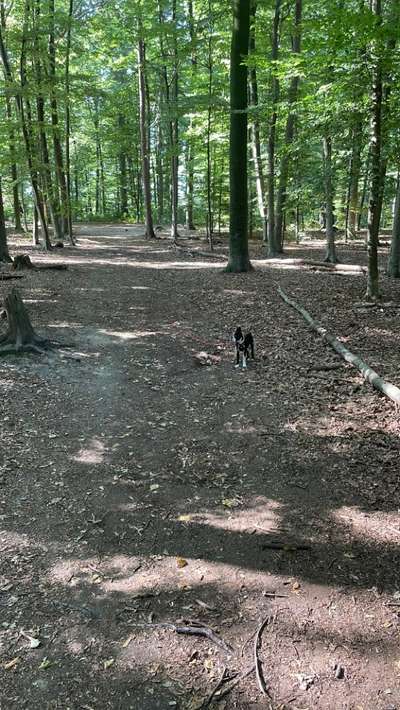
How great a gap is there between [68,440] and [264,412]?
250cm

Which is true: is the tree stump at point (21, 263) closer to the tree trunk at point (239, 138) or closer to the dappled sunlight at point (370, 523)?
the tree trunk at point (239, 138)

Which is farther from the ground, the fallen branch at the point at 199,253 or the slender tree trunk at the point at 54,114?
the slender tree trunk at the point at 54,114

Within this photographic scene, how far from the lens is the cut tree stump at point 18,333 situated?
24.7 feet

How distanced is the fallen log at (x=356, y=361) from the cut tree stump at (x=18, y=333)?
4.88 meters

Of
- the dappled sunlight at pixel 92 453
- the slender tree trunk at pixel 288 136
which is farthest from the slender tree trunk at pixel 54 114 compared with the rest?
the dappled sunlight at pixel 92 453

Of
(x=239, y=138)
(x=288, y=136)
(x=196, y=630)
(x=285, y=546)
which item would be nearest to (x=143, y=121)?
(x=288, y=136)

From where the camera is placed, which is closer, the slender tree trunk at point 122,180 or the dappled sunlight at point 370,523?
the dappled sunlight at point 370,523

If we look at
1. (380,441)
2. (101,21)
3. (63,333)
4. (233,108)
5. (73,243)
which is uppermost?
(101,21)

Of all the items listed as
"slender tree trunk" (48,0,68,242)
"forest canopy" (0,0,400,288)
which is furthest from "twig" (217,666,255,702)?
"slender tree trunk" (48,0,68,242)

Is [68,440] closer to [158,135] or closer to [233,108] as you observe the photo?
[233,108]

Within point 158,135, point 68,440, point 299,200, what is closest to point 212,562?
point 68,440

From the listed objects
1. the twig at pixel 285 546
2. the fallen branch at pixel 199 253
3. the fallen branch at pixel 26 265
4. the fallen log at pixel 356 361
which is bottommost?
the twig at pixel 285 546

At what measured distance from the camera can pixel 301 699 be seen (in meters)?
2.74

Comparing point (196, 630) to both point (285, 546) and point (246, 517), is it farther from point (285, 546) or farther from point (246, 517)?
point (246, 517)
